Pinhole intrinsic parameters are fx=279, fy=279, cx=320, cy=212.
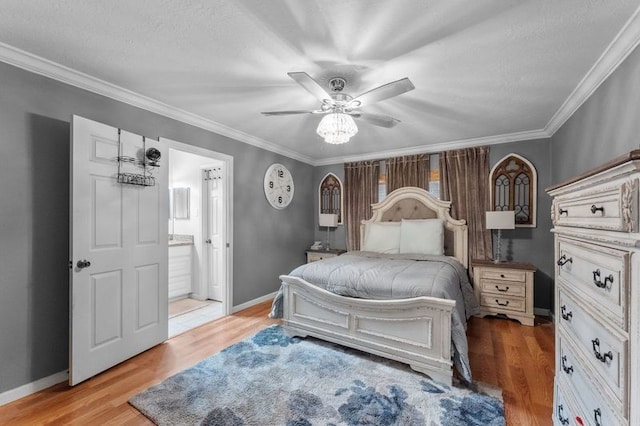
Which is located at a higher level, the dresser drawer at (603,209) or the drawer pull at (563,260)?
the dresser drawer at (603,209)

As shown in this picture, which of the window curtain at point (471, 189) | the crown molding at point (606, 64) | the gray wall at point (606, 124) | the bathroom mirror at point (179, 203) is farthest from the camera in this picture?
the bathroom mirror at point (179, 203)

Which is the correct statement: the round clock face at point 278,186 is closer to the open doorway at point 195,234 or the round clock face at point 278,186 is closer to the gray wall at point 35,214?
the open doorway at point 195,234

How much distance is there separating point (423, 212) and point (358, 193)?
1.16m

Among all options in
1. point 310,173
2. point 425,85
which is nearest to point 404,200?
point 310,173

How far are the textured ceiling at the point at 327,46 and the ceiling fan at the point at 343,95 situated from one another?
0.38 feet

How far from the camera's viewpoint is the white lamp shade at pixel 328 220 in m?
4.87

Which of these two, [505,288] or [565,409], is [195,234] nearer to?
[505,288]

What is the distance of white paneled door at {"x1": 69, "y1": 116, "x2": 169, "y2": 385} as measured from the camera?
218 cm

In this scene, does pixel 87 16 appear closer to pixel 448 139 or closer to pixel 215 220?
pixel 215 220

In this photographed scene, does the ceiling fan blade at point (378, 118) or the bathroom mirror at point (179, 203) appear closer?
the ceiling fan blade at point (378, 118)

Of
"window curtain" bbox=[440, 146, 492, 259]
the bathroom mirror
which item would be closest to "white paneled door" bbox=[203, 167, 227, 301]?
the bathroom mirror

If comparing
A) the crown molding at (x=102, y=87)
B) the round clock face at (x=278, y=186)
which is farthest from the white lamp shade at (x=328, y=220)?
the crown molding at (x=102, y=87)

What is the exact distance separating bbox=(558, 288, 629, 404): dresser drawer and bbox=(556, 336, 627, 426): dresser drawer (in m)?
0.05

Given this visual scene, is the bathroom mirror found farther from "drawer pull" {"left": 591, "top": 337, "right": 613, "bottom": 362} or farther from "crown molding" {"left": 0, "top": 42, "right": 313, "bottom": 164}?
"drawer pull" {"left": 591, "top": 337, "right": 613, "bottom": 362}
